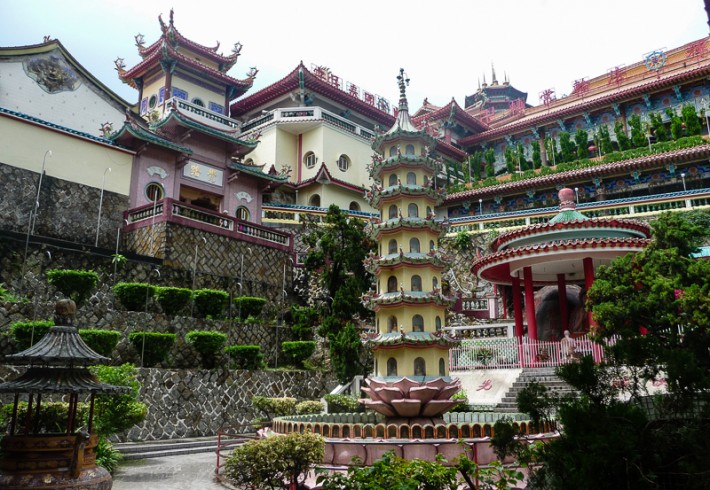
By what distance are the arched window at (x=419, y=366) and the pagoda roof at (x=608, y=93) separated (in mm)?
33465

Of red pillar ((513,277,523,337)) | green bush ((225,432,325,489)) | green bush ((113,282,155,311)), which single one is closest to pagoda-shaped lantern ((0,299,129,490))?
green bush ((225,432,325,489))

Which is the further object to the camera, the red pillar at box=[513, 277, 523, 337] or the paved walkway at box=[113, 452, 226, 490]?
the red pillar at box=[513, 277, 523, 337]

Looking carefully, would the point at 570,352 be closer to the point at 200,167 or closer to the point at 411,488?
the point at 411,488

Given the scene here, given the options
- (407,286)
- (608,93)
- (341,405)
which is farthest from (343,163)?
(407,286)

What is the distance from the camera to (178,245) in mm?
21797

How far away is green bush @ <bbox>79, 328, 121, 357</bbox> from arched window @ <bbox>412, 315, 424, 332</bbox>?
7956 millimetres

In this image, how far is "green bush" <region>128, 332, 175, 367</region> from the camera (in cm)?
1634

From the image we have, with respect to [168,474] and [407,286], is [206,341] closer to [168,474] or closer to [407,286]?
[168,474]

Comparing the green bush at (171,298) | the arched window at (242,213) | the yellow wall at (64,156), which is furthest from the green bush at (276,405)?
the arched window at (242,213)

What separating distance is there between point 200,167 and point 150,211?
576cm

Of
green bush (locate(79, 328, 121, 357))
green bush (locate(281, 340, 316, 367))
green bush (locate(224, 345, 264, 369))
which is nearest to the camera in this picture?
green bush (locate(79, 328, 121, 357))

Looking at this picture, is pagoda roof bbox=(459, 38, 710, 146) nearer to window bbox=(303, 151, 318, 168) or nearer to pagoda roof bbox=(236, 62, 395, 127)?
pagoda roof bbox=(236, 62, 395, 127)

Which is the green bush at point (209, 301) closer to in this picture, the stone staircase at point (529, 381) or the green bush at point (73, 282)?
the green bush at point (73, 282)

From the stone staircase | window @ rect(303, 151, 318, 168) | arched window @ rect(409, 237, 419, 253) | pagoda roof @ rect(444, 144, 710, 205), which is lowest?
the stone staircase
